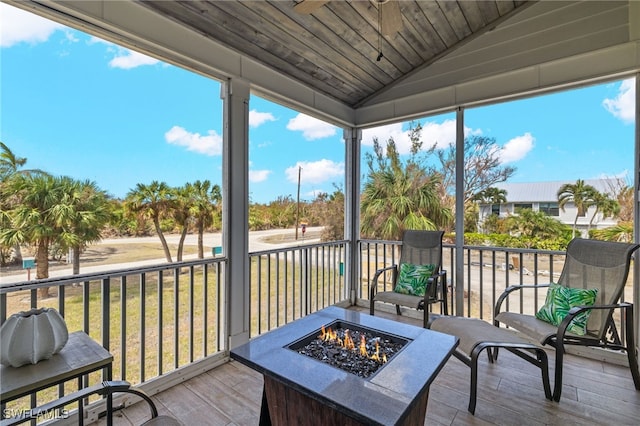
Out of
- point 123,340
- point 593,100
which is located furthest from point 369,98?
point 123,340

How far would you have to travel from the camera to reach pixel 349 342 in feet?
6.04

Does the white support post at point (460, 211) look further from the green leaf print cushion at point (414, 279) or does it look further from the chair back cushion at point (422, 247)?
the green leaf print cushion at point (414, 279)

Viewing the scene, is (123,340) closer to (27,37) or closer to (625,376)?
(27,37)

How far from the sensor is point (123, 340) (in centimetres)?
229

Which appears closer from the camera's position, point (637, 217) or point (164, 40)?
point (164, 40)

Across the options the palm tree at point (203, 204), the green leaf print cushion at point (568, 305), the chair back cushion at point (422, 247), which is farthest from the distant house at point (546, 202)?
the palm tree at point (203, 204)

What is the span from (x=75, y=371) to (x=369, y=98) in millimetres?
4238

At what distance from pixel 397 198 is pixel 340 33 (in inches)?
88.8

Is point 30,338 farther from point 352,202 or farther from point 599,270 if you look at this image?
point 599,270

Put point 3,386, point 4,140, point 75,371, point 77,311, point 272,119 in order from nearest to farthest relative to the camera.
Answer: point 3,386
point 75,371
point 4,140
point 77,311
point 272,119

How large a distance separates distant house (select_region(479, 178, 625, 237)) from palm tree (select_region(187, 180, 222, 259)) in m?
3.04

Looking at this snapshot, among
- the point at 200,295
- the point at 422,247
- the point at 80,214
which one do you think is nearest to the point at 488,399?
the point at 422,247

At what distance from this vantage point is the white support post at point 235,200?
2.86 m

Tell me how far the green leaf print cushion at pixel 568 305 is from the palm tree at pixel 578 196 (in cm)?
81
